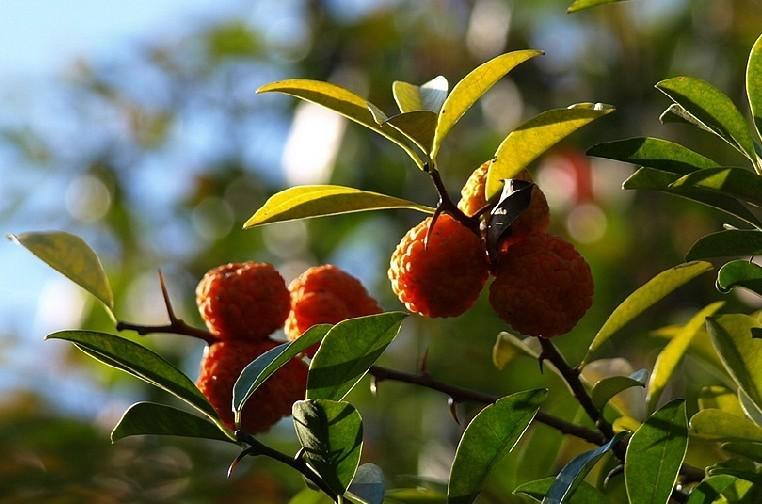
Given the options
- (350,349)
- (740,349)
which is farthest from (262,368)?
(740,349)

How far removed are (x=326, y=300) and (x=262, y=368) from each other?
233 mm

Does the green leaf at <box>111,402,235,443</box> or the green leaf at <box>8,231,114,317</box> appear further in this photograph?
the green leaf at <box>8,231,114,317</box>

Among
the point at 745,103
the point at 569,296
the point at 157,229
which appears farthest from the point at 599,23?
the point at 569,296

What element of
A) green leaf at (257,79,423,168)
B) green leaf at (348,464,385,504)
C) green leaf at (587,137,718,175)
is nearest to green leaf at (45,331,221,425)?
green leaf at (348,464,385,504)

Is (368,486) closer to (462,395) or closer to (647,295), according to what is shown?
(462,395)

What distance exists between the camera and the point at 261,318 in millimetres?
1008

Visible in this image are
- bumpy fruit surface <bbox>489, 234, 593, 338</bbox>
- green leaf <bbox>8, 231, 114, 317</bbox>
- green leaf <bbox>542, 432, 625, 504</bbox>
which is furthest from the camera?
green leaf <bbox>8, 231, 114, 317</bbox>

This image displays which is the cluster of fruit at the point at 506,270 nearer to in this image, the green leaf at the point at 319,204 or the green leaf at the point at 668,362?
the green leaf at the point at 319,204

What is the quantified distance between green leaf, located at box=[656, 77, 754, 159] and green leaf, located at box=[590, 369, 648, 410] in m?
0.20

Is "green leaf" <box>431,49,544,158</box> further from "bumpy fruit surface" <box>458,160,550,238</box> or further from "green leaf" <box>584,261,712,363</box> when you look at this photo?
"green leaf" <box>584,261,712,363</box>

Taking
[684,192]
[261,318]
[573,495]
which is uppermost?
[684,192]

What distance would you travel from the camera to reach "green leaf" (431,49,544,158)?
798mm

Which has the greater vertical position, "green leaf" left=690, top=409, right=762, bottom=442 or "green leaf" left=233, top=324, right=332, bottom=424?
"green leaf" left=233, top=324, right=332, bottom=424

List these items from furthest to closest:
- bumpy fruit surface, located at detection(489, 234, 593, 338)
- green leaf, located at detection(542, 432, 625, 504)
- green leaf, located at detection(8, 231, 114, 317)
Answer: green leaf, located at detection(8, 231, 114, 317)
bumpy fruit surface, located at detection(489, 234, 593, 338)
green leaf, located at detection(542, 432, 625, 504)
